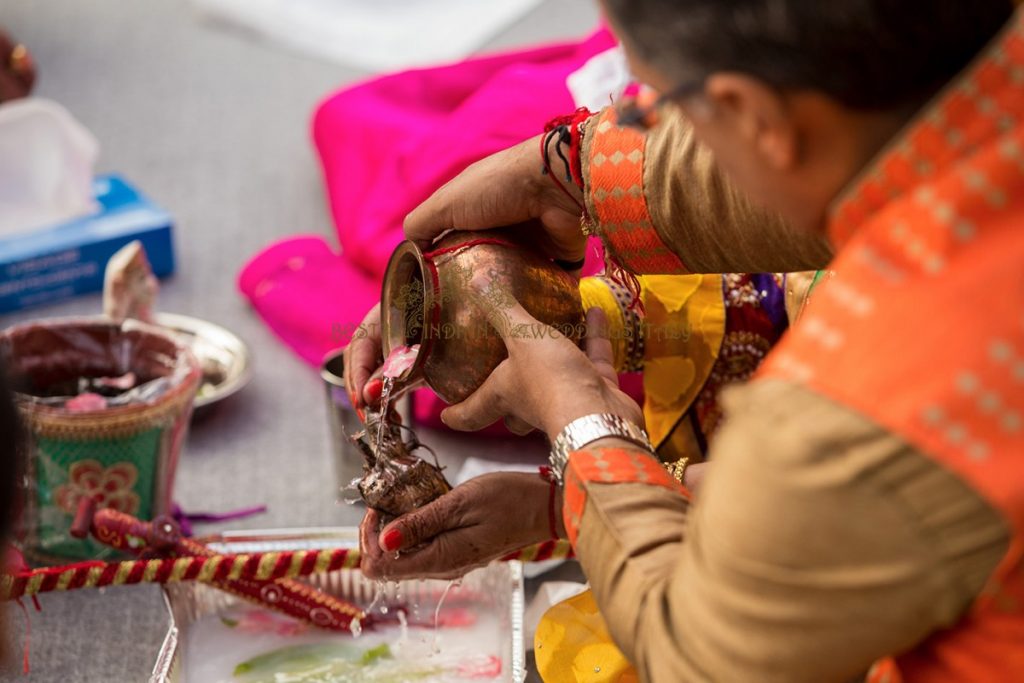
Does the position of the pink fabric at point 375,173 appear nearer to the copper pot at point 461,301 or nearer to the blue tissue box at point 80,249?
the blue tissue box at point 80,249

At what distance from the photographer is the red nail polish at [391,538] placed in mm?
1253

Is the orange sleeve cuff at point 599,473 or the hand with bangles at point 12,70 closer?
the orange sleeve cuff at point 599,473

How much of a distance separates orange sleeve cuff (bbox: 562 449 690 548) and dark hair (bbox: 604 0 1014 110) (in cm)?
Answer: 32

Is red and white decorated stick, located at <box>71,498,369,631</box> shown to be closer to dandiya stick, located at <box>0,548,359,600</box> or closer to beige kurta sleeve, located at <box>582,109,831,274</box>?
dandiya stick, located at <box>0,548,359,600</box>

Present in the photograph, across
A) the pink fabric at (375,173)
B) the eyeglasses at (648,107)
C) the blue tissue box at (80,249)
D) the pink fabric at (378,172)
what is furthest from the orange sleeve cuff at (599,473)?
the blue tissue box at (80,249)

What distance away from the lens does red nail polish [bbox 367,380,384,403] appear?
1.32 meters

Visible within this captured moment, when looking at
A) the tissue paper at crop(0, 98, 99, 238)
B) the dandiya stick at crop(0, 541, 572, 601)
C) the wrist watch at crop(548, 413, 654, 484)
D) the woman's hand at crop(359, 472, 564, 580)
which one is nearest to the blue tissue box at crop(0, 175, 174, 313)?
the tissue paper at crop(0, 98, 99, 238)

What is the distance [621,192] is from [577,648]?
506 mm

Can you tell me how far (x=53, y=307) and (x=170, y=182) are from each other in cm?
69

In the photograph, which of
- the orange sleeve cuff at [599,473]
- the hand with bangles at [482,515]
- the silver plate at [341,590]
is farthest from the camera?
the silver plate at [341,590]

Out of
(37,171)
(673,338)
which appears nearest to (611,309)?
(673,338)

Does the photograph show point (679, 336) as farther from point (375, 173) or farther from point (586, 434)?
point (375, 173)

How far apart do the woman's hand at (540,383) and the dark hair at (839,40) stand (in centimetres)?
34

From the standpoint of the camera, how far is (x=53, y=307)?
2.51 m
